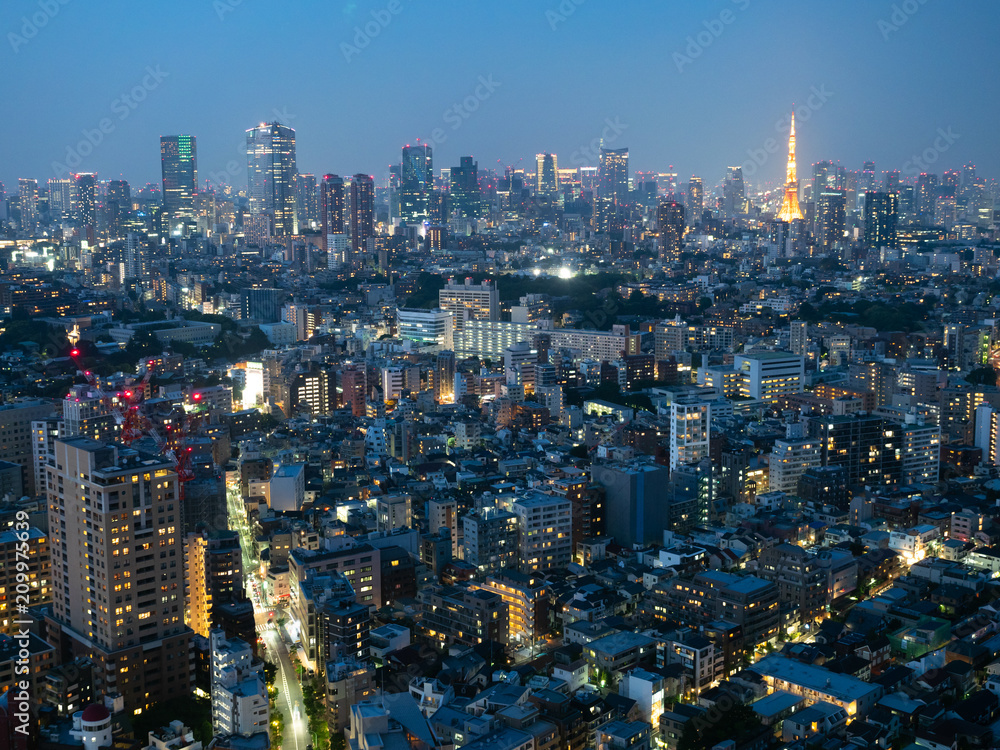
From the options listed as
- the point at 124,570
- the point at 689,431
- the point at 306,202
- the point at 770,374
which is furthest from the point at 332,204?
the point at 124,570

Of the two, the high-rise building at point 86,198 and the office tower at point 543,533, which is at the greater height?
the high-rise building at point 86,198

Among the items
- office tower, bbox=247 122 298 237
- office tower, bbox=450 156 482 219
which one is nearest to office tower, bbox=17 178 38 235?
office tower, bbox=247 122 298 237

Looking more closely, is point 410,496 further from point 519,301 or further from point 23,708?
point 519,301

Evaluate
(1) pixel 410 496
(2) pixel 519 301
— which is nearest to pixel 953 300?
(2) pixel 519 301

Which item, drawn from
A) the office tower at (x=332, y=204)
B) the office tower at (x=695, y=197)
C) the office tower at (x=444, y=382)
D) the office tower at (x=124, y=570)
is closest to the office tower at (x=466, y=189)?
the office tower at (x=332, y=204)

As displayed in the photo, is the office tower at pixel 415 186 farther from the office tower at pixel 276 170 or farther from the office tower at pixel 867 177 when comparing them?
the office tower at pixel 867 177

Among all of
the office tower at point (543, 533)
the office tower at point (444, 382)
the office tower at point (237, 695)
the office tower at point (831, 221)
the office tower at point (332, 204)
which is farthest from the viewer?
the office tower at point (831, 221)
